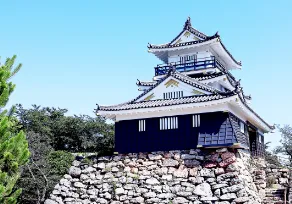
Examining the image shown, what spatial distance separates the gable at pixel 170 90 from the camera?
62.5 feet

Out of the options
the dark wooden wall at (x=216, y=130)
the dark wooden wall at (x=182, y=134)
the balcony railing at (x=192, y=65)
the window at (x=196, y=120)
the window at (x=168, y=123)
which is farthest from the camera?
the balcony railing at (x=192, y=65)

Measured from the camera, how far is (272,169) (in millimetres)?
20984

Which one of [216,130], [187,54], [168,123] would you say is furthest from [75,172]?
[187,54]

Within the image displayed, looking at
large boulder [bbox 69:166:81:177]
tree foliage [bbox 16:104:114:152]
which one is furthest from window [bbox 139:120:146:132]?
tree foliage [bbox 16:104:114:152]

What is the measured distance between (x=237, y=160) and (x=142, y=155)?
4321 mm

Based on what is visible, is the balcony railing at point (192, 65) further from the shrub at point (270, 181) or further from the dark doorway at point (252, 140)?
the shrub at point (270, 181)

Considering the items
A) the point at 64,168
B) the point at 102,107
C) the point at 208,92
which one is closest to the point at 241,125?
the point at 208,92

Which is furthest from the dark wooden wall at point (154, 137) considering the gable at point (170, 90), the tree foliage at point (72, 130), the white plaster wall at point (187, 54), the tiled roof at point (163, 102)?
the tree foliage at point (72, 130)

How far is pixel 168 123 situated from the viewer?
18.5 metres

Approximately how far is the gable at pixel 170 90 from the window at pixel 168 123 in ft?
4.65

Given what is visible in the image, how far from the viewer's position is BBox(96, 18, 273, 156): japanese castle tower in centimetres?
1755

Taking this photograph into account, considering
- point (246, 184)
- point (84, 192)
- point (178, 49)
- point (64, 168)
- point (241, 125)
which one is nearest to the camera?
point (246, 184)

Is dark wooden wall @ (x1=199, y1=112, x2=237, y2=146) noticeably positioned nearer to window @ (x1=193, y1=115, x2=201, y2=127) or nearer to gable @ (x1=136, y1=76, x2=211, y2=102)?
window @ (x1=193, y1=115, x2=201, y2=127)

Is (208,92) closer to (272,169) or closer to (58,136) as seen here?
(272,169)
